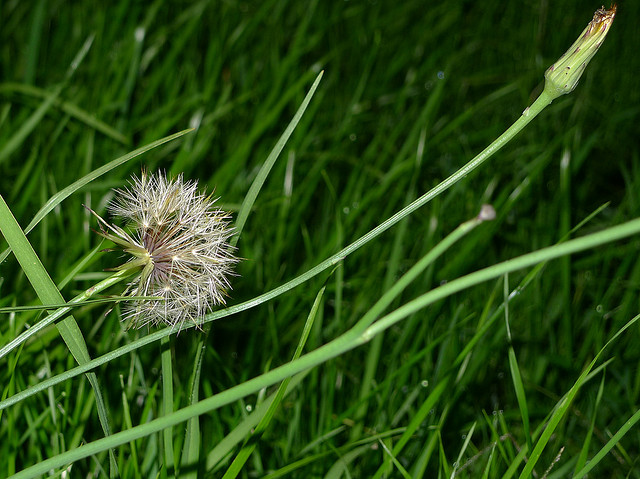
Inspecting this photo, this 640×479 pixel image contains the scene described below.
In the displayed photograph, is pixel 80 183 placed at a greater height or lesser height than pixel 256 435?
greater

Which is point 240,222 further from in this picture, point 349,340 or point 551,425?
point 551,425

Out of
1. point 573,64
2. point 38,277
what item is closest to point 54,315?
point 38,277

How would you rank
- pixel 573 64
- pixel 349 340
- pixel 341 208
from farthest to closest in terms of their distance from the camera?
1. pixel 341 208
2. pixel 573 64
3. pixel 349 340

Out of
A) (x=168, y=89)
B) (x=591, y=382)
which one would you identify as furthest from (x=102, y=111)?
(x=591, y=382)

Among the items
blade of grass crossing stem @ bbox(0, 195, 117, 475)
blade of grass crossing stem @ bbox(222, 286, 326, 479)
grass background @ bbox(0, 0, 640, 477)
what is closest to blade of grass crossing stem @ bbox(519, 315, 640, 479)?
grass background @ bbox(0, 0, 640, 477)

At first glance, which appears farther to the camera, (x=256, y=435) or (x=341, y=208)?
(x=341, y=208)
